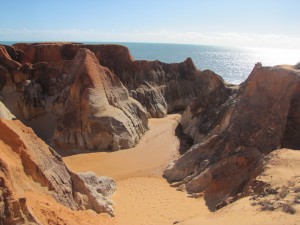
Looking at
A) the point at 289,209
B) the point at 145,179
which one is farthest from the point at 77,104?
the point at 289,209

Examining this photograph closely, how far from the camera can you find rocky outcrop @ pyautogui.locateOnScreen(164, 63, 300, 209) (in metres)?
15.7

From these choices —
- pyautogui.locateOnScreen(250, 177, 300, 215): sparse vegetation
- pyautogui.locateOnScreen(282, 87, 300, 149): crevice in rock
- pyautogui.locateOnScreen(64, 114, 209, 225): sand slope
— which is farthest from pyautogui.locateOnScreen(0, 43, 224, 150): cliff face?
pyautogui.locateOnScreen(250, 177, 300, 215): sparse vegetation

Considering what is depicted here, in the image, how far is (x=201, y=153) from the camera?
18.9 metres

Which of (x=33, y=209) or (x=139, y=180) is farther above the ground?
(x=33, y=209)

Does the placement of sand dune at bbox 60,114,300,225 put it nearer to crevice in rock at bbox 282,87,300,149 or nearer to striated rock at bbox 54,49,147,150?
striated rock at bbox 54,49,147,150

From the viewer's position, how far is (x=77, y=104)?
2548cm

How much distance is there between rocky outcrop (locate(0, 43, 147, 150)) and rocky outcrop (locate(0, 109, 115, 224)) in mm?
9624

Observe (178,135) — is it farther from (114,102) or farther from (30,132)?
(30,132)

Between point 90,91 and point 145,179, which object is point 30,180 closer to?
point 145,179

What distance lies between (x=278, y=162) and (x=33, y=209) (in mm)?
8077

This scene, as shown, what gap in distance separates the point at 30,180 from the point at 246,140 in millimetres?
9621

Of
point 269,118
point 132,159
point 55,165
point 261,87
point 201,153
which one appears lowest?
point 132,159

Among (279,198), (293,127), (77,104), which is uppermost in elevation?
(293,127)

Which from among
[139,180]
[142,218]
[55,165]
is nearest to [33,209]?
[55,165]
